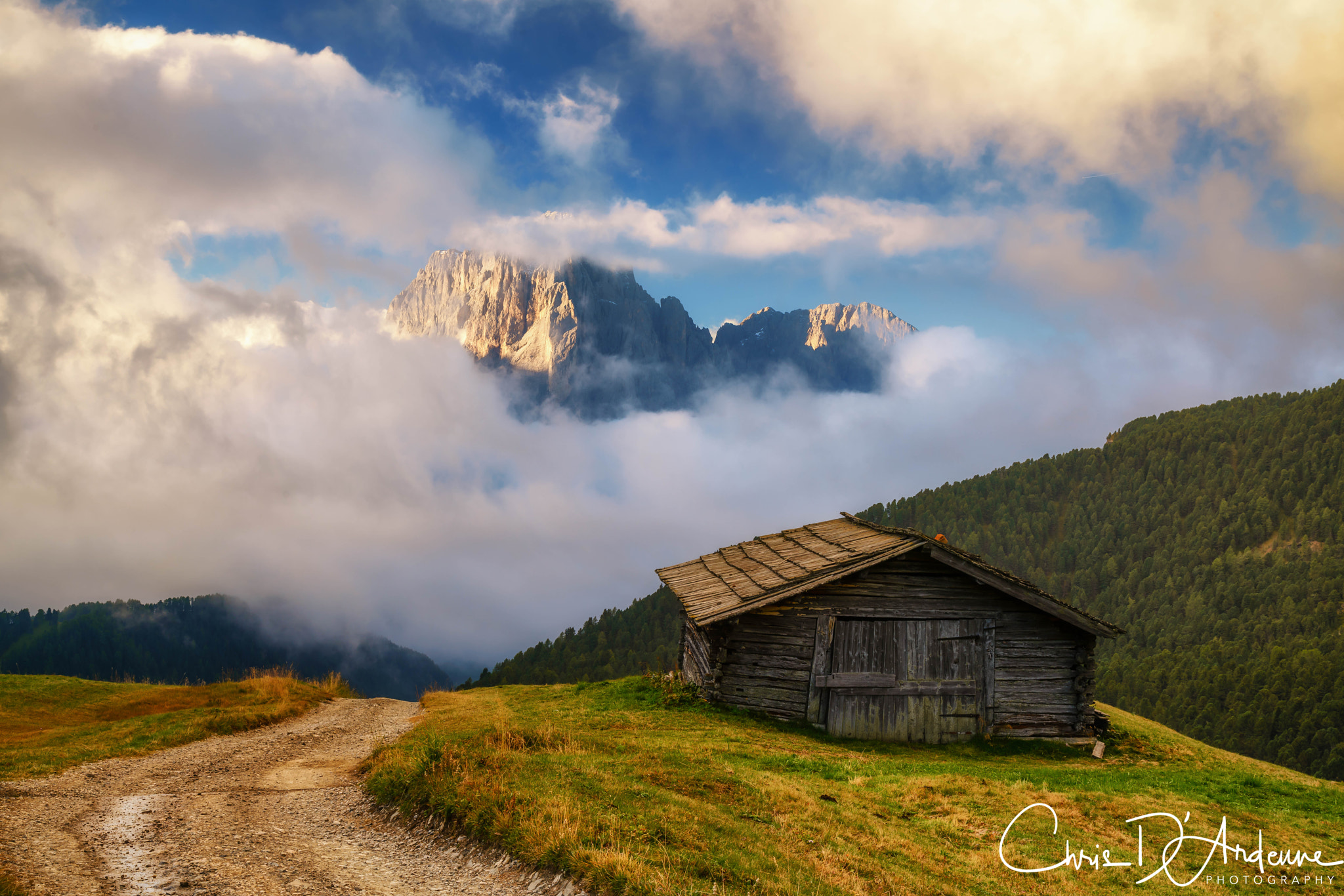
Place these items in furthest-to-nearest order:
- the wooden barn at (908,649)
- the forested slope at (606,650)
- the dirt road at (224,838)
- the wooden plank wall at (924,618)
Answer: the forested slope at (606,650) < the wooden plank wall at (924,618) < the wooden barn at (908,649) < the dirt road at (224,838)

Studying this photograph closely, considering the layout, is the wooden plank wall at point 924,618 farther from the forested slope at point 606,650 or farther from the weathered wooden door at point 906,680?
the forested slope at point 606,650

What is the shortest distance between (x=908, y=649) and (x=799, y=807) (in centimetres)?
1047

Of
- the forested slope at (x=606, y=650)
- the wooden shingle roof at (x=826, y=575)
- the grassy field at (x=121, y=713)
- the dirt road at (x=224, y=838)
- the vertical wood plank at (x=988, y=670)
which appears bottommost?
the forested slope at (x=606, y=650)

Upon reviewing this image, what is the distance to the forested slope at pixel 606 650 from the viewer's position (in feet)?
341

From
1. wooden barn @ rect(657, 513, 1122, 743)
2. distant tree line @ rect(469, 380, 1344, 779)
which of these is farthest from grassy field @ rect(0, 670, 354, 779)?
distant tree line @ rect(469, 380, 1344, 779)

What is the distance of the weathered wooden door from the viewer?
63.9ft

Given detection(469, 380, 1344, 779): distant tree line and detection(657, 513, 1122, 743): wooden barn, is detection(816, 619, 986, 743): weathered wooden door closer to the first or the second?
detection(657, 513, 1122, 743): wooden barn

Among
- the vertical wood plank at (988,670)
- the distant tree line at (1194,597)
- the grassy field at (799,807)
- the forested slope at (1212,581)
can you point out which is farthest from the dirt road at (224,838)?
the forested slope at (1212,581)

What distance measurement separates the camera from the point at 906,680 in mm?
19672

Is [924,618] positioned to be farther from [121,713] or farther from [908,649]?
[121,713]

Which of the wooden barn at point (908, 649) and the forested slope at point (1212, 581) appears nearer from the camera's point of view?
the wooden barn at point (908, 649)

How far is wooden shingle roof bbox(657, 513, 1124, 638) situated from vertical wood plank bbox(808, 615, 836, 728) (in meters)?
1.28

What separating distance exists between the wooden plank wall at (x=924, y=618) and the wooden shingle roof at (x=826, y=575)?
512 mm

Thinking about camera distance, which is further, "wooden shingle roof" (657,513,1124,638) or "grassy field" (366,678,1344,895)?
"wooden shingle roof" (657,513,1124,638)
